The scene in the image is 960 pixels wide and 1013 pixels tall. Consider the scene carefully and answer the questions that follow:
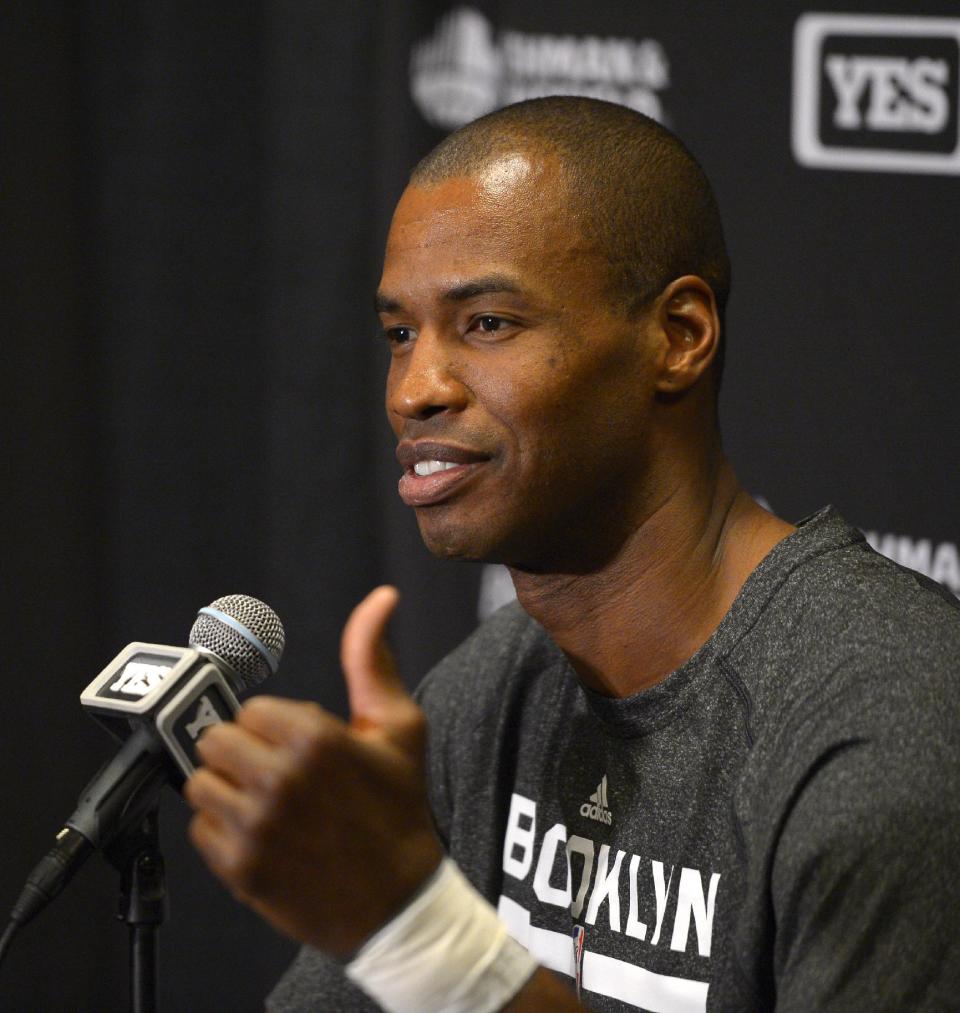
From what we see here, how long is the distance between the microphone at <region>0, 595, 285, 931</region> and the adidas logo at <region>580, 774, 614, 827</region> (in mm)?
456

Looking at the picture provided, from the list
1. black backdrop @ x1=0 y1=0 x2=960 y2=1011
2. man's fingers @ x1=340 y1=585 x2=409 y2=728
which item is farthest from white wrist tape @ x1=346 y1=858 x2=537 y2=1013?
black backdrop @ x1=0 y1=0 x2=960 y2=1011

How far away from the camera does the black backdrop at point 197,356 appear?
96.4 inches

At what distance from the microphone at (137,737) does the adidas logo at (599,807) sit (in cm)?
46

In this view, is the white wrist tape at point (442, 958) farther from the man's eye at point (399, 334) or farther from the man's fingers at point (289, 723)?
the man's eye at point (399, 334)

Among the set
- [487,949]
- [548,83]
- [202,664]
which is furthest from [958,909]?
[548,83]

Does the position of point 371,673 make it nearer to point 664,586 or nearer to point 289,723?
point 289,723

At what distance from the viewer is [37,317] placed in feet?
8.39

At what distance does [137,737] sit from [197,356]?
1616 mm

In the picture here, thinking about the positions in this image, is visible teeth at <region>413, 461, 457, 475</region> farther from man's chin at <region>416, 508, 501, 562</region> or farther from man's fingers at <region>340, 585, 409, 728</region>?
man's fingers at <region>340, 585, 409, 728</region>

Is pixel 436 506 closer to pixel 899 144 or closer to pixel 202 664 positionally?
pixel 202 664

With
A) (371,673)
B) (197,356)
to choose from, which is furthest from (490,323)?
(197,356)

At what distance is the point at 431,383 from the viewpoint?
1.42 m

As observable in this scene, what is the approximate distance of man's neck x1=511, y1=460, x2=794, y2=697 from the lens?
4.74ft

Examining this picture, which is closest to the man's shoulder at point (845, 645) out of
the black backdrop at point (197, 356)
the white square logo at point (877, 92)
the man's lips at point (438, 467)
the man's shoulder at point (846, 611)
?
the man's shoulder at point (846, 611)
